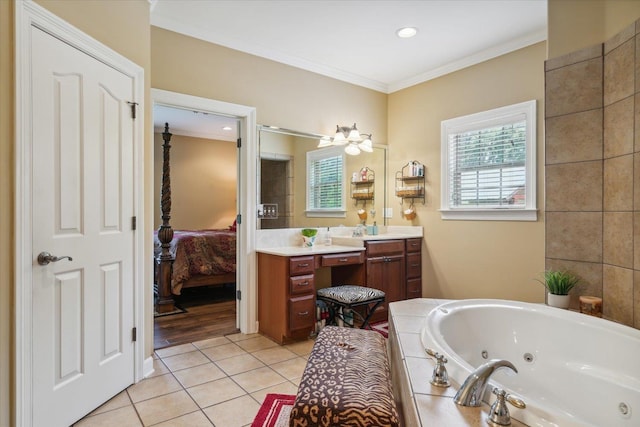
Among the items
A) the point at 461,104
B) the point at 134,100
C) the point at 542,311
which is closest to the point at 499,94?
the point at 461,104

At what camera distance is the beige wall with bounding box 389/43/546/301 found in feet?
10.8

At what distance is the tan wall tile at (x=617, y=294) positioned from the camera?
208 cm

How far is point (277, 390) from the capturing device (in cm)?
231

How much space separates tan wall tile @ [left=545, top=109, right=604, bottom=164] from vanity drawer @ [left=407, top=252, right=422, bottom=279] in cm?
185

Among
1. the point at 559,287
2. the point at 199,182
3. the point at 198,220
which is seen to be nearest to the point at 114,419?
the point at 559,287

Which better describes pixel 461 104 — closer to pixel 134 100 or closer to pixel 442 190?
pixel 442 190

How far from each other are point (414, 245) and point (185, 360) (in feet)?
8.64

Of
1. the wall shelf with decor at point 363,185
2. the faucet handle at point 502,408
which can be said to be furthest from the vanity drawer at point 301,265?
the faucet handle at point 502,408

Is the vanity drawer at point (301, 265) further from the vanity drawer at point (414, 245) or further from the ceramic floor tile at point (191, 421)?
the vanity drawer at point (414, 245)

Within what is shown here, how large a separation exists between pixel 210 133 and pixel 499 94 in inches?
194

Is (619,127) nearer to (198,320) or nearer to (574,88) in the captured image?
(574,88)

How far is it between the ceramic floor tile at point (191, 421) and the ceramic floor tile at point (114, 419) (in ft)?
0.51

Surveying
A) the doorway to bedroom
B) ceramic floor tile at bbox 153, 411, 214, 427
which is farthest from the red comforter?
ceramic floor tile at bbox 153, 411, 214, 427

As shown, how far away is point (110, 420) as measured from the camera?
197cm
